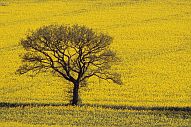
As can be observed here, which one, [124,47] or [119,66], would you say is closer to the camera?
[119,66]

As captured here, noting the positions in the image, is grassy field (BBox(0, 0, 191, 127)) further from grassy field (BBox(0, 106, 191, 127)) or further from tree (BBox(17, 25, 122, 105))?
tree (BBox(17, 25, 122, 105))

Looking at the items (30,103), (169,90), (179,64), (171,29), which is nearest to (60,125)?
(30,103)

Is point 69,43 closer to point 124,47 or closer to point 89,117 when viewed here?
point 89,117

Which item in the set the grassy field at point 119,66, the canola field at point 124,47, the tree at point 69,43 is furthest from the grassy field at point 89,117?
the tree at point 69,43

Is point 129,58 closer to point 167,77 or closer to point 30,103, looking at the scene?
point 167,77

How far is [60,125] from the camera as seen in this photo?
27328 mm

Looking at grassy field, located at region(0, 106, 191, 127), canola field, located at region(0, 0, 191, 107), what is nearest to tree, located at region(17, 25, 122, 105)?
grassy field, located at region(0, 106, 191, 127)

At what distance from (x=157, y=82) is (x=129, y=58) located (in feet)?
33.2

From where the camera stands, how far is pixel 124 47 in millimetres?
58062

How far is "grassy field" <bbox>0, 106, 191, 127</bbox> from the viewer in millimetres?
28422

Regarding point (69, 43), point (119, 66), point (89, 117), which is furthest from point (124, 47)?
point (89, 117)

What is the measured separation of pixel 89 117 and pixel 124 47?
28.0 metres

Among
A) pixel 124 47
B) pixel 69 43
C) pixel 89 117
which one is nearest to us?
pixel 89 117

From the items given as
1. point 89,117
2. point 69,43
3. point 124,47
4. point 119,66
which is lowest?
point 89,117
